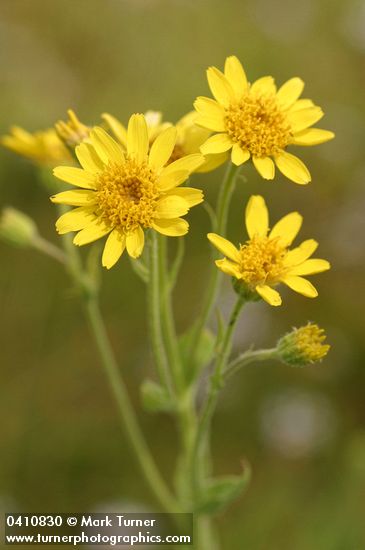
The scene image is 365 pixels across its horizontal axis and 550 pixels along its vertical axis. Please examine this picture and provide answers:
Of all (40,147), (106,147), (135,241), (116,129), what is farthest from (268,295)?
(40,147)

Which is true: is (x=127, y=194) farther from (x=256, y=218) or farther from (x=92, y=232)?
(x=256, y=218)

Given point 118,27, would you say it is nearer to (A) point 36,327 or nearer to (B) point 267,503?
(A) point 36,327

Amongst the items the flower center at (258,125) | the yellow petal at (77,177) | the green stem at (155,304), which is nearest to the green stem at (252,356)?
the green stem at (155,304)

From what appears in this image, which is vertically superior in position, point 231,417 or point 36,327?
point 36,327

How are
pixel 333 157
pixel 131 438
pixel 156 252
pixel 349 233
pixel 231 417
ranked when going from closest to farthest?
pixel 156 252 < pixel 131 438 < pixel 231 417 < pixel 349 233 < pixel 333 157

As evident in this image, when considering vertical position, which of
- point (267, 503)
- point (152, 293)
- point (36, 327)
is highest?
point (36, 327)

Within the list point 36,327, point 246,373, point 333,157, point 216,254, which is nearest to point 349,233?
point 333,157

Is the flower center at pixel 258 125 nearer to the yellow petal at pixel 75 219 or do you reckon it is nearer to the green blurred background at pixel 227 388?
the yellow petal at pixel 75 219
